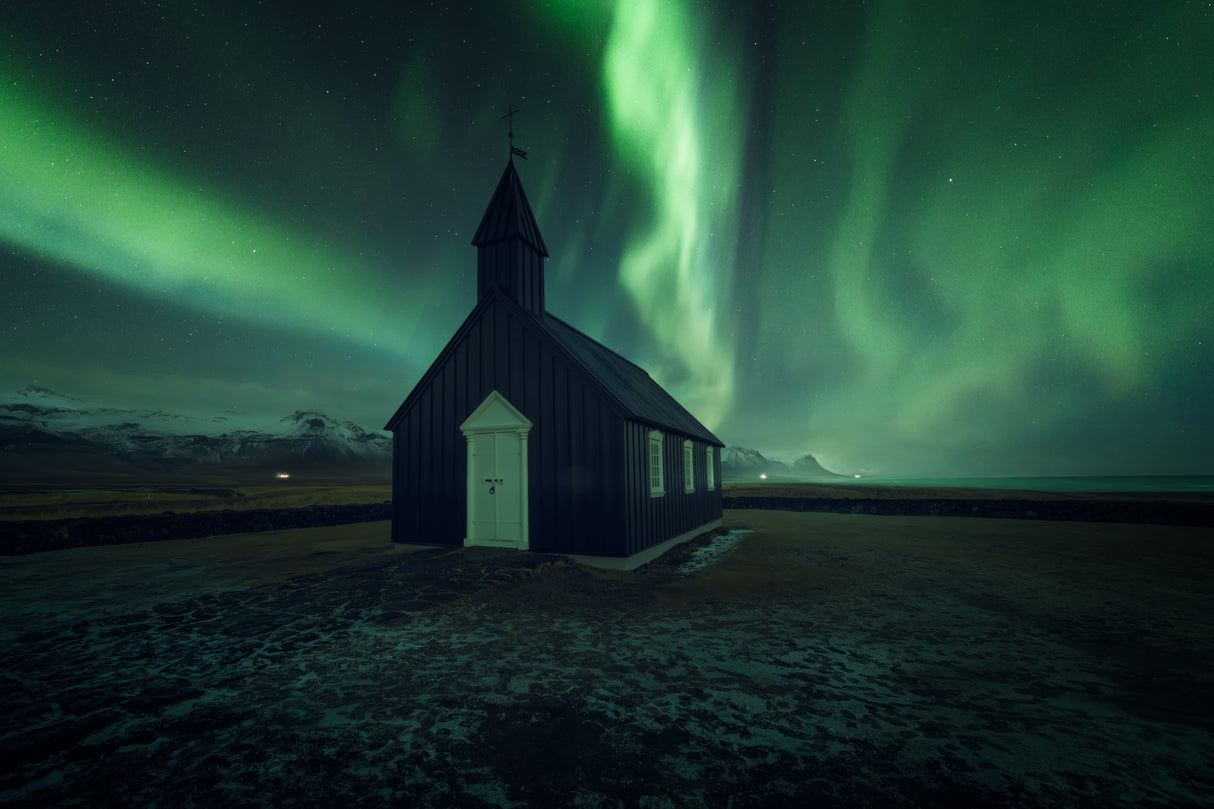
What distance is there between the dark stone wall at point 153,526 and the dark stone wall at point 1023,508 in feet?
81.4

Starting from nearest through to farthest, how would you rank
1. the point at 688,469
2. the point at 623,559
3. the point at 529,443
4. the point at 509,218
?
the point at 623,559 < the point at 529,443 < the point at 509,218 < the point at 688,469

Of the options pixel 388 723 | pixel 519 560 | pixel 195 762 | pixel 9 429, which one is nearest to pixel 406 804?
pixel 388 723

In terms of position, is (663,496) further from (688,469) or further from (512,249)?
(512,249)

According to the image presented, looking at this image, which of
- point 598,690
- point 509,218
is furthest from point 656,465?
point 598,690

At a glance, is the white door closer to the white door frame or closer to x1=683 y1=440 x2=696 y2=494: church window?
the white door frame

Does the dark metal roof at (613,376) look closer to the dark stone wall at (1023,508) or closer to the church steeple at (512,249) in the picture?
the church steeple at (512,249)

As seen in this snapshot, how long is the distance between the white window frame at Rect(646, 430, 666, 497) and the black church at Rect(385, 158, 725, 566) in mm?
31

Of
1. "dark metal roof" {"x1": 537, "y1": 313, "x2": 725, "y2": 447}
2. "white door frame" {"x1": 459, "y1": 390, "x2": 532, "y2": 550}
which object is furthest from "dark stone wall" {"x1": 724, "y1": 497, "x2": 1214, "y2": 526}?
"white door frame" {"x1": 459, "y1": 390, "x2": 532, "y2": 550}

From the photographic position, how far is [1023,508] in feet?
78.7

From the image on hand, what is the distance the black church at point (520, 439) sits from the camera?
1148 cm

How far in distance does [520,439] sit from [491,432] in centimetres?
93

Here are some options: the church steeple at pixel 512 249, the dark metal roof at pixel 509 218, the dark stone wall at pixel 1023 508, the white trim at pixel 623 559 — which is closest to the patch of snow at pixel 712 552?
the white trim at pixel 623 559

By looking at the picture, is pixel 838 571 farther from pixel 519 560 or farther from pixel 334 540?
pixel 334 540

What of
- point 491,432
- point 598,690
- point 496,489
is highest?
point 491,432
